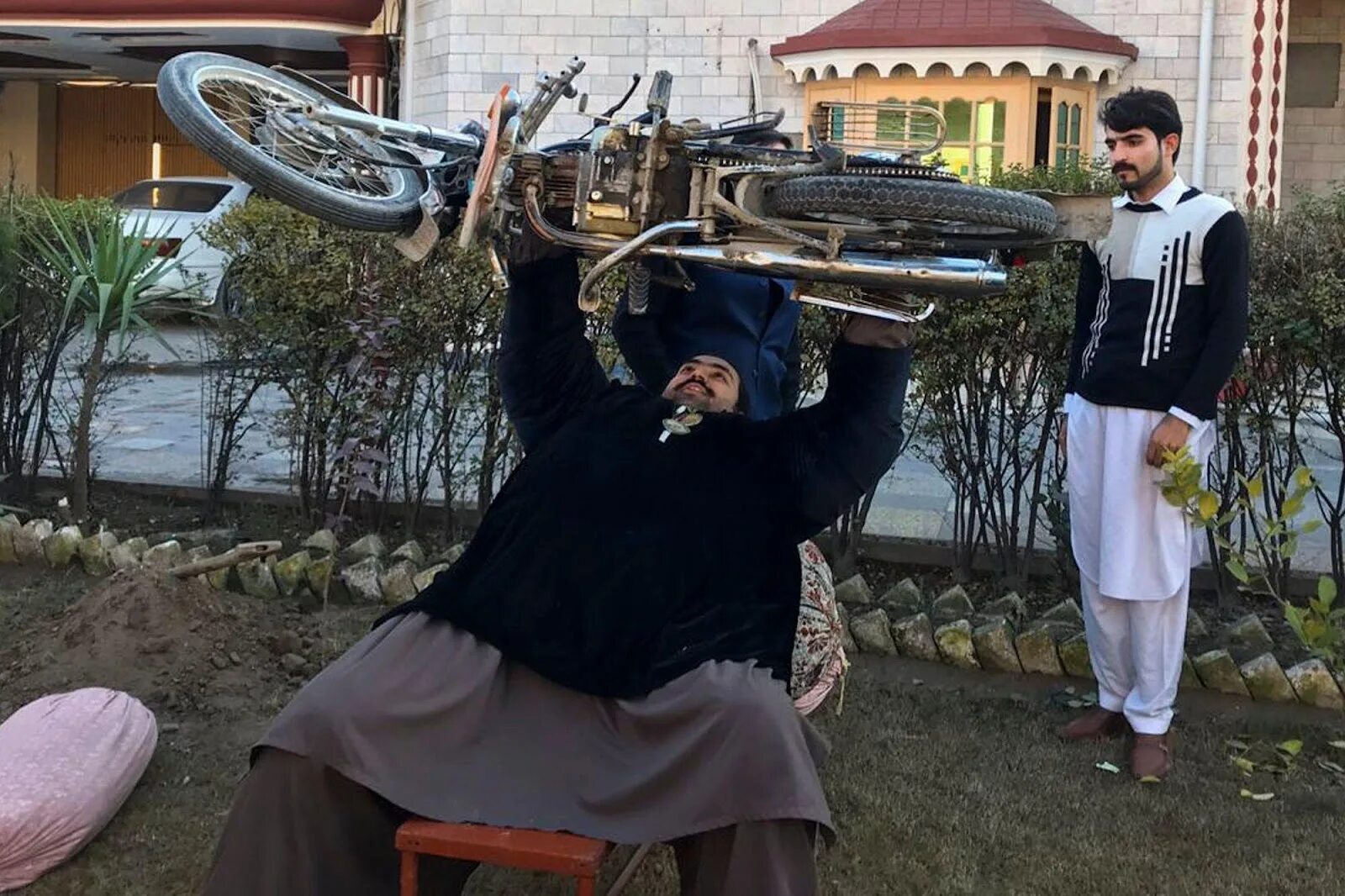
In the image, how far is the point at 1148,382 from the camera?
12.5ft

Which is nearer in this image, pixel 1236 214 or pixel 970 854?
pixel 970 854

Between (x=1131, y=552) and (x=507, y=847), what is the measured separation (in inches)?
83.2

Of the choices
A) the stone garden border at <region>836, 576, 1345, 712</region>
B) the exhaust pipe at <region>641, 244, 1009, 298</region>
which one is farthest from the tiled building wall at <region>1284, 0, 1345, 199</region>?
the exhaust pipe at <region>641, 244, 1009, 298</region>

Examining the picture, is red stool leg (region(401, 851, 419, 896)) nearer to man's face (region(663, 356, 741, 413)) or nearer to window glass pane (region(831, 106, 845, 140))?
man's face (region(663, 356, 741, 413))

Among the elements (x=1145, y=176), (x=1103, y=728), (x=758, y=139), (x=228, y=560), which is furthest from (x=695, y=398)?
(x=228, y=560)

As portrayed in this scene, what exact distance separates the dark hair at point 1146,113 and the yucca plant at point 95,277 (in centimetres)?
374

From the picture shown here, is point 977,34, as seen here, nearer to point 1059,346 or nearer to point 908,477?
point 908,477

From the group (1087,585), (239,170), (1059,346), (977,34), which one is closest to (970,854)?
(1087,585)

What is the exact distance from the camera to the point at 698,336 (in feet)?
10.9

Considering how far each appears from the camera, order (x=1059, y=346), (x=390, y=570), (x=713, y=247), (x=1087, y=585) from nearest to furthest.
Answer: (x=713, y=247) → (x=1087, y=585) → (x=1059, y=346) → (x=390, y=570)

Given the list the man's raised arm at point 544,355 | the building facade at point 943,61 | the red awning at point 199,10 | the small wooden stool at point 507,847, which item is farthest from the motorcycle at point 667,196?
the red awning at point 199,10

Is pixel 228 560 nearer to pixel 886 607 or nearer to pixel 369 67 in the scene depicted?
pixel 886 607

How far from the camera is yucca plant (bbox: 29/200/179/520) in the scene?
5516 millimetres

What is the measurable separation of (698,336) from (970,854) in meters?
1.43
